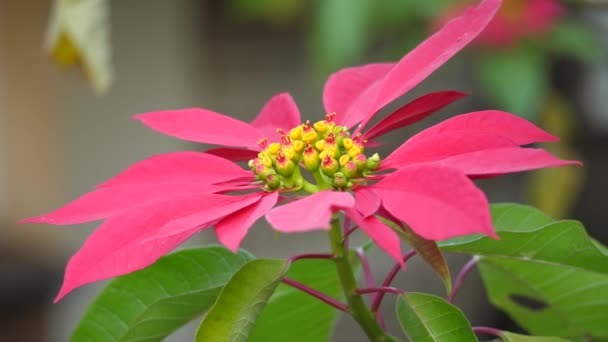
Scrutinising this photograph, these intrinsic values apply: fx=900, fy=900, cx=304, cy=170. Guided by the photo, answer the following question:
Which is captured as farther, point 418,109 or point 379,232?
point 418,109

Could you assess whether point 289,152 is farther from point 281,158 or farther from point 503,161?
point 503,161

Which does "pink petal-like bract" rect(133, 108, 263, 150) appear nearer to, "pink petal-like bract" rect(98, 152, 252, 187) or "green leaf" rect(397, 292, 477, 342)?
"pink petal-like bract" rect(98, 152, 252, 187)

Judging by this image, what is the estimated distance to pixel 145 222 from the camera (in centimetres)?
46

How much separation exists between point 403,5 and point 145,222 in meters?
1.59

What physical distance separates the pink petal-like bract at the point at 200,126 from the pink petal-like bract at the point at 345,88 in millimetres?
62

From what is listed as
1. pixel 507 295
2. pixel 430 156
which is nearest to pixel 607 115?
pixel 507 295

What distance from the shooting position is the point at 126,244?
0.44 meters

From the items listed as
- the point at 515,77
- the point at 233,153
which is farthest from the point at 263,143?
the point at 515,77

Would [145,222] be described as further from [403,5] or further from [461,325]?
[403,5]

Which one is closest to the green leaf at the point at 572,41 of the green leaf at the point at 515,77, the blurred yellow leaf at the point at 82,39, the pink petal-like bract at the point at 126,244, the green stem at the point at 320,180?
the green leaf at the point at 515,77

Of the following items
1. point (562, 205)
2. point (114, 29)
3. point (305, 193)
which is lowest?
point (562, 205)

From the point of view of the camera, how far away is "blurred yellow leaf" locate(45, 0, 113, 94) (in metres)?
0.88

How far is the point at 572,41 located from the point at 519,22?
0.56 feet

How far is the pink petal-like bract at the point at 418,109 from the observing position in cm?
53
